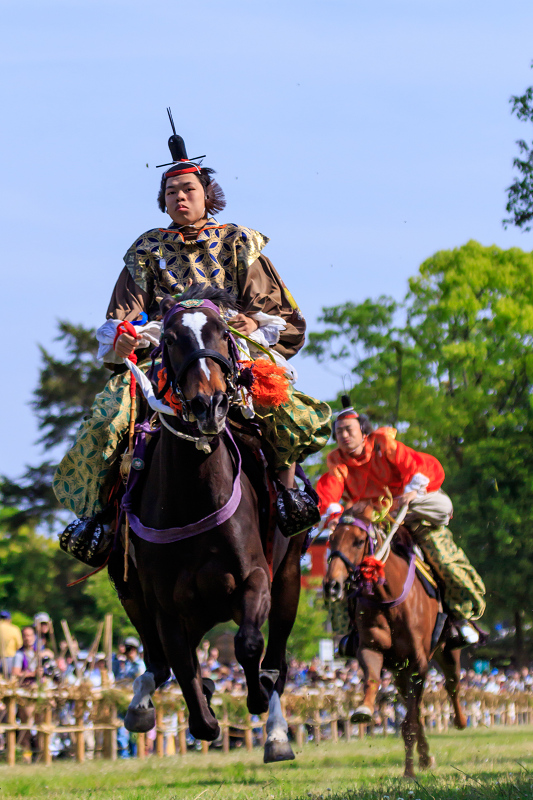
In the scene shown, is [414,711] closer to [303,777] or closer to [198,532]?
[303,777]

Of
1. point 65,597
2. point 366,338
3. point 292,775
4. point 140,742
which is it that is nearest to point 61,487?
point 292,775

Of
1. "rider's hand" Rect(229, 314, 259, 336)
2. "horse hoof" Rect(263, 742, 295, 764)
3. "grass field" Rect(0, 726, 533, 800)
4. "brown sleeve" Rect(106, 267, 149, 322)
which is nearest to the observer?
"horse hoof" Rect(263, 742, 295, 764)

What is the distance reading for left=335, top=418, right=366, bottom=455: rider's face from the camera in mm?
10562

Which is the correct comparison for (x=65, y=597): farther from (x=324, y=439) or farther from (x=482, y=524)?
(x=324, y=439)

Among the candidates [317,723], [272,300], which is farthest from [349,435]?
[317,723]

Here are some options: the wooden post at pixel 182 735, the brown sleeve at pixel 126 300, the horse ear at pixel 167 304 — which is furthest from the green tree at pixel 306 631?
the horse ear at pixel 167 304

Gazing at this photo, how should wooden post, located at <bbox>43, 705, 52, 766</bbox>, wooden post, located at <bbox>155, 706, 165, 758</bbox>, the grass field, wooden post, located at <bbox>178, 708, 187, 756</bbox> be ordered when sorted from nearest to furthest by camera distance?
the grass field → wooden post, located at <bbox>43, 705, 52, 766</bbox> → wooden post, located at <bbox>155, 706, 165, 758</bbox> → wooden post, located at <bbox>178, 708, 187, 756</bbox>

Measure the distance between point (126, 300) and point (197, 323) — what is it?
5.92ft

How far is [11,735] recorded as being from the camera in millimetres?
11297

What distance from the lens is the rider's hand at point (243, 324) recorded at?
6.88 meters

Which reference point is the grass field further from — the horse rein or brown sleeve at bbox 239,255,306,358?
brown sleeve at bbox 239,255,306,358

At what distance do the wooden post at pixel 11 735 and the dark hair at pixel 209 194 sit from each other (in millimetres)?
6395

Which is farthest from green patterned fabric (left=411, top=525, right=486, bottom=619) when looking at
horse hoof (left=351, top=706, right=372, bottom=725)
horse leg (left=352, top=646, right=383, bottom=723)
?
horse hoof (left=351, top=706, right=372, bottom=725)

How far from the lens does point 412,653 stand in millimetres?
10375
